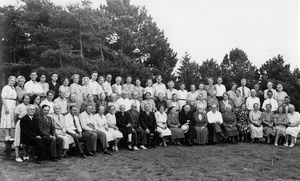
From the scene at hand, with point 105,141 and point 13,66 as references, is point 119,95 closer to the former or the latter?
point 105,141

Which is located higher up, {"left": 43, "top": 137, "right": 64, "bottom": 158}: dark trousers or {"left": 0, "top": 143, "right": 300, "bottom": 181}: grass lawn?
{"left": 43, "top": 137, "right": 64, "bottom": 158}: dark trousers

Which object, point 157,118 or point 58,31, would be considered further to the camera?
point 58,31

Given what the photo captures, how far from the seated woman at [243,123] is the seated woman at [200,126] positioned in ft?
4.15

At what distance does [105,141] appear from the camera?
9734mm

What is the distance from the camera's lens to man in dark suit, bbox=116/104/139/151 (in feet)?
34.4

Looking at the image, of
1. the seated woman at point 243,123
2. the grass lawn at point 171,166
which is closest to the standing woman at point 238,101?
the seated woman at point 243,123

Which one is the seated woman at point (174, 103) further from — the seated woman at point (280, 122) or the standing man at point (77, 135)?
the standing man at point (77, 135)

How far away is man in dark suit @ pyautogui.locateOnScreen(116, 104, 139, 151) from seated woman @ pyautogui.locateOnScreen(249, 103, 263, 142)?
13.6 ft

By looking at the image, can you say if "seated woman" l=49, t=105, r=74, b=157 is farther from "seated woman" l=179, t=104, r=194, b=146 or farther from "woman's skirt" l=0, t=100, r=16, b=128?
"seated woman" l=179, t=104, r=194, b=146

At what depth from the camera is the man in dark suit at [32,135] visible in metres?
8.28

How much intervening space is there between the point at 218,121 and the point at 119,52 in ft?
57.7

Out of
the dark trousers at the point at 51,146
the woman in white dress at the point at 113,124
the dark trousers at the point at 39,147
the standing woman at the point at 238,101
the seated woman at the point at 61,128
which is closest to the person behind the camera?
the dark trousers at the point at 39,147

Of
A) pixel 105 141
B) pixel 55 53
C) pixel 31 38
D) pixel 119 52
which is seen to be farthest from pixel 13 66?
pixel 105 141

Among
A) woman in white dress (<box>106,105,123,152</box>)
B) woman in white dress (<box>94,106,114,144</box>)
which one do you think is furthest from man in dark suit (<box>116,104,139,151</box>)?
woman in white dress (<box>94,106,114,144</box>)
